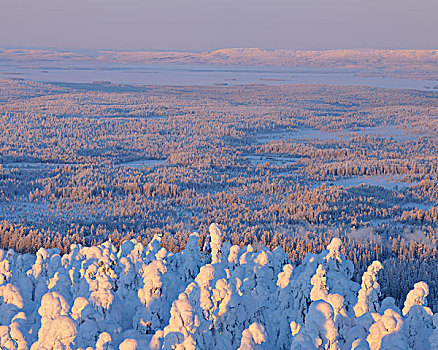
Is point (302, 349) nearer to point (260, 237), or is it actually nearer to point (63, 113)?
point (260, 237)

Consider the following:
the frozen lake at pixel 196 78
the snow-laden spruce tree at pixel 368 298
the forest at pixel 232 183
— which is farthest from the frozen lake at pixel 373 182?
the frozen lake at pixel 196 78

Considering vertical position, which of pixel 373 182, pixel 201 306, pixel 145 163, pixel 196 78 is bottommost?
pixel 145 163

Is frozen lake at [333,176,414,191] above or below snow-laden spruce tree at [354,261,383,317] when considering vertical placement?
below

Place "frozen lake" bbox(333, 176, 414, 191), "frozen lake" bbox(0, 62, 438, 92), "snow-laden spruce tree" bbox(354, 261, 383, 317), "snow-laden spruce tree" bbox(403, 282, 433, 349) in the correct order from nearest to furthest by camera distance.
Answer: "snow-laden spruce tree" bbox(403, 282, 433, 349)
"snow-laden spruce tree" bbox(354, 261, 383, 317)
"frozen lake" bbox(333, 176, 414, 191)
"frozen lake" bbox(0, 62, 438, 92)

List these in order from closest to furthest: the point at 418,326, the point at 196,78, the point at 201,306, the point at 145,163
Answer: the point at 418,326 → the point at 201,306 → the point at 145,163 → the point at 196,78

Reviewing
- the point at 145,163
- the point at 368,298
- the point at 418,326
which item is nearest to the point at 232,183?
the point at 145,163

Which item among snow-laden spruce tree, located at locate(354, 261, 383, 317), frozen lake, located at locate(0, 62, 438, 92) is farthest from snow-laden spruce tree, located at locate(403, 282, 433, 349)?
frozen lake, located at locate(0, 62, 438, 92)

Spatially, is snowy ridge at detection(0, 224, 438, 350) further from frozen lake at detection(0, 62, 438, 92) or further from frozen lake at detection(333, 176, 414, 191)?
frozen lake at detection(0, 62, 438, 92)

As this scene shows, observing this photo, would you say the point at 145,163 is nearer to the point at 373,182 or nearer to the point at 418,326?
the point at 373,182

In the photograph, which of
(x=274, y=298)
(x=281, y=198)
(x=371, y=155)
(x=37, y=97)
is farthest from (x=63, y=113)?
(x=274, y=298)

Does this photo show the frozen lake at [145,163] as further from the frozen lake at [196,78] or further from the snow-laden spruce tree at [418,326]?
the frozen lake at [196,78]
